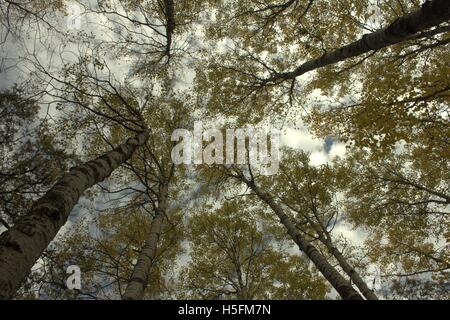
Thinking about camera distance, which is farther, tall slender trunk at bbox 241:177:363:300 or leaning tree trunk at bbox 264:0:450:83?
tall slender trunk at bbox 241:177:363:300

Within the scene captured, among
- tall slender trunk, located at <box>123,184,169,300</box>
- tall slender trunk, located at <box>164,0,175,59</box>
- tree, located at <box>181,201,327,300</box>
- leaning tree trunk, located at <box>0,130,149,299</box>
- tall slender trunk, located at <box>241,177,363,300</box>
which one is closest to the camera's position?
leaning tree trunk, located at <box>0,130,149,299</box>

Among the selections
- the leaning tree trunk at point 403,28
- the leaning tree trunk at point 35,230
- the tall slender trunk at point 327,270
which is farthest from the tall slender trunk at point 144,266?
the leaning tree trunk at point 403,28

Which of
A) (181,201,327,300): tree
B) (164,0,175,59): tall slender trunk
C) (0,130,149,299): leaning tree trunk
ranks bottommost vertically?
(0,130,149,299): leaning tree trunk

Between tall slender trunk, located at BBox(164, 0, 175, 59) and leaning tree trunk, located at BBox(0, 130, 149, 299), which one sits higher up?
tall slender trunk, located at BBox(164, 0, 175, 59)

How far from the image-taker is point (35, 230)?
2.26 metres

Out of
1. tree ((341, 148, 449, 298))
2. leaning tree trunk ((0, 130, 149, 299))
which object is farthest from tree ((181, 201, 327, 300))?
leaning tree trunk ((0, 130, 149, 299))

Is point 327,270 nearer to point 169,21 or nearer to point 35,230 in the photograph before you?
point 35,230

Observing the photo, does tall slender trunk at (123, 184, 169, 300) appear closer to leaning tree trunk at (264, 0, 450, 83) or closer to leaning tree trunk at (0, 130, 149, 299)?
leaning tree trunk at (0, 130, 149, 299)

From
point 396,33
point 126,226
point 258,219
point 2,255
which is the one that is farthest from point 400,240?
point 2,255

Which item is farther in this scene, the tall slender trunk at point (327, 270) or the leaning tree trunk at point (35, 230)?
the tall slender trunk at point (327, 270)

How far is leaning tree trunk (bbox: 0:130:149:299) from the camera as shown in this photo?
1948 mm

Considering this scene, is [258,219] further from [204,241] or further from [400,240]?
[400,240]

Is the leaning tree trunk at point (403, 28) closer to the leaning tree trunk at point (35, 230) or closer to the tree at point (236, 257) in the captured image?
the leaning tree trunk at point (35, 230)

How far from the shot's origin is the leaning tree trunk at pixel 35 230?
1.95m
